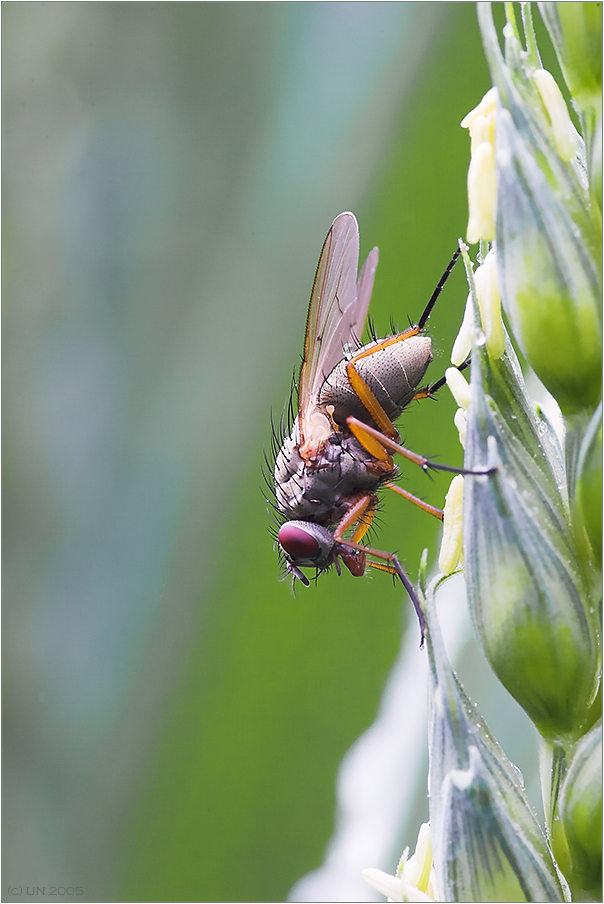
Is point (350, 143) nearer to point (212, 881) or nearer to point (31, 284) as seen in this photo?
point (31, 284)

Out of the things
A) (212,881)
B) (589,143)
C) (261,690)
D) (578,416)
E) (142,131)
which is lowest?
(212,881)

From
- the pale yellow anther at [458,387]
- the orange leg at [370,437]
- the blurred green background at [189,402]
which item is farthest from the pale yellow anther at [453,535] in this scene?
the blurred green background at [189,402]

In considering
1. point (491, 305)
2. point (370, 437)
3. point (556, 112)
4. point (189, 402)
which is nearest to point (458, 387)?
point (491, 305)

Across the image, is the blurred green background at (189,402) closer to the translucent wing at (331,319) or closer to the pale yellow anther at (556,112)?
the translucent wing at (331,319)

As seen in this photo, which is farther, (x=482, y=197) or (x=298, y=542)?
(x=298, y=542)

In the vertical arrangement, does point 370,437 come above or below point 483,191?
below

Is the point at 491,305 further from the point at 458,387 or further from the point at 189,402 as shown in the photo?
the point at 189,402

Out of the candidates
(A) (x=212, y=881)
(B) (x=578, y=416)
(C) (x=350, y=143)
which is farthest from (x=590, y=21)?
(A) (x=212, y=881)
